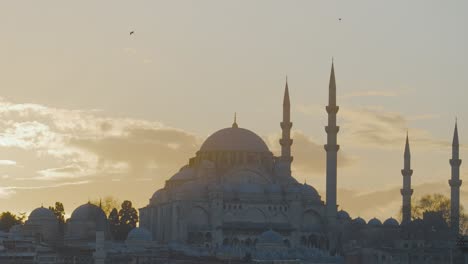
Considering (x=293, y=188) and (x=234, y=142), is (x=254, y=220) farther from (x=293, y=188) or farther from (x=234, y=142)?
(x=234, y=142)

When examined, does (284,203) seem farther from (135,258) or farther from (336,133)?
(135,258)

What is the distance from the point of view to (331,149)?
100 meters

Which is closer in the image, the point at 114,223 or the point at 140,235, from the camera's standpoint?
the point at 140,235

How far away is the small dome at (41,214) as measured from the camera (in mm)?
105438

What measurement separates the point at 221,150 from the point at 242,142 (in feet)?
4.95

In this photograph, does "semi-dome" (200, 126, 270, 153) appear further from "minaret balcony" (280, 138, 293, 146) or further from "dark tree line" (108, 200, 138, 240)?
"dark tree line" (108, 200, 138, 240)

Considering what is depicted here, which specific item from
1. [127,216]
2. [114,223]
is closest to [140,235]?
[114,223]

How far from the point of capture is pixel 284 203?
339 feet

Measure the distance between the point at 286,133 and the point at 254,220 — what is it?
6.27 m

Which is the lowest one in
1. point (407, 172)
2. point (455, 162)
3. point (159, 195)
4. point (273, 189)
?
point (159, 195)

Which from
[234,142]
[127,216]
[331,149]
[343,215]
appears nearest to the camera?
[331,149]

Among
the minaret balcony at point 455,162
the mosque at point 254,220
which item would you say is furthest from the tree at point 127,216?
the minaret balcony at point 455,162

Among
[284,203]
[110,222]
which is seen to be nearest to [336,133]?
[284,203]

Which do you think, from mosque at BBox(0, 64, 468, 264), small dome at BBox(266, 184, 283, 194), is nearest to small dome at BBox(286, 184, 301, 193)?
mosque at BBox(0, 64, 468, 264)
